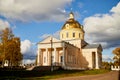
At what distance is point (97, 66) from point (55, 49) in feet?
53.7

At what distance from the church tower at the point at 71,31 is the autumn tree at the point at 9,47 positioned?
16.1 metres

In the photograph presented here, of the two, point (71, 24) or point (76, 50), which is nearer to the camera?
point (76, 50)

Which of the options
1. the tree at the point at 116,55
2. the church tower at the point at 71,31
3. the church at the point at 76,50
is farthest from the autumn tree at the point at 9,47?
the tree at the point at 116,55

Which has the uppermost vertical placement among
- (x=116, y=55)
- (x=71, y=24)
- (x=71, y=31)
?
(x=71, y=24)

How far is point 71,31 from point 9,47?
21526 mm

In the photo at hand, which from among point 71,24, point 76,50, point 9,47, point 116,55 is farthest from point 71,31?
point 116,55

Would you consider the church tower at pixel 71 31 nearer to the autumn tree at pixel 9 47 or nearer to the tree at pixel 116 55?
the autumn tree at pixel 9 47

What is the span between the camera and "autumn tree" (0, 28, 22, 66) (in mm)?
59781

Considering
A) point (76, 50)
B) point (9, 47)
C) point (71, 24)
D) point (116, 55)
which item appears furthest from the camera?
point (116, 55)

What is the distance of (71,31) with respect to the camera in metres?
74.2

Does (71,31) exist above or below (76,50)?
above

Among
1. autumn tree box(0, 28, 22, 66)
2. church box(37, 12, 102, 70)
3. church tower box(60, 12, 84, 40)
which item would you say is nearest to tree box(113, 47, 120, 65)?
church box(37, 12, 102, 70)

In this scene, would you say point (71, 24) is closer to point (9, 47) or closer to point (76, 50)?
point (76, 50)

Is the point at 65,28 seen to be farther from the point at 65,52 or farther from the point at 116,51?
the point at 116,51
